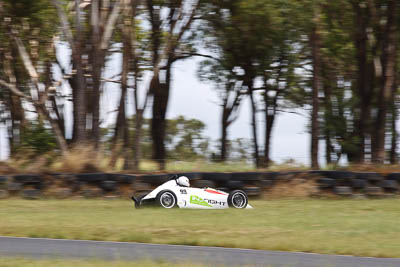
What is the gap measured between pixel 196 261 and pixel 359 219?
5.50m

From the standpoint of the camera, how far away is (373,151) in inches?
861

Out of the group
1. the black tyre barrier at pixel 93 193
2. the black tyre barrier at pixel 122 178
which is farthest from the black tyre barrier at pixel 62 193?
the black tyre barrier at pixel 122 178

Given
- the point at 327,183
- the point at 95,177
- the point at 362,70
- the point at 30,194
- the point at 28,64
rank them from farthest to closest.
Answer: the point at 28,64 < the point at 362,70 < the point at 327,183 < the point at 95,177 < the point at 30,194

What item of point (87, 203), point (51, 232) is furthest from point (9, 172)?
point (51, 232)

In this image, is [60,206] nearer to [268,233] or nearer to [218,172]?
[218,172]

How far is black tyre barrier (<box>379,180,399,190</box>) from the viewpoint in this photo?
16844 millimetres

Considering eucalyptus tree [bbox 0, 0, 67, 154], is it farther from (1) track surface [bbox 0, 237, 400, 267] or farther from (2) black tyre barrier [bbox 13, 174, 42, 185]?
(1) track surface [bbox 0, 237, 400, 267]

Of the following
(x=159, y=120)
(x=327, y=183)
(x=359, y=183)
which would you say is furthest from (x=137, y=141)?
(x=359, y=183)

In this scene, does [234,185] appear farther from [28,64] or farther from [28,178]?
[28,64]

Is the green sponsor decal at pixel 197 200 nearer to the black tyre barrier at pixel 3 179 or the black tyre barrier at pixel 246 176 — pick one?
the black tyre barrier at pixel 246 176

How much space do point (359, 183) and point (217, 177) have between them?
3753mm

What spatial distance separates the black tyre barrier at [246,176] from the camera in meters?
16.7

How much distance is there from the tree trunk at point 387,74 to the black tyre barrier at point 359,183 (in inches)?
168

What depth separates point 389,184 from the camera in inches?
663
